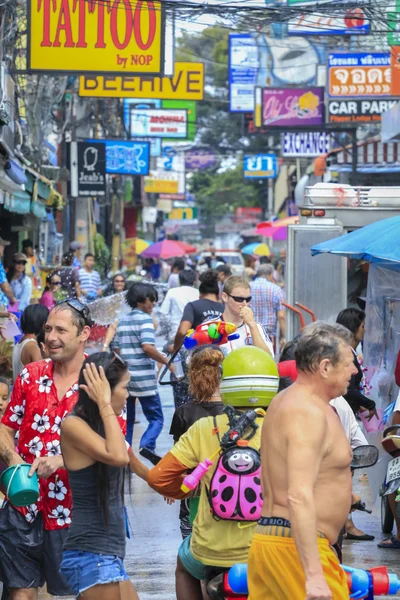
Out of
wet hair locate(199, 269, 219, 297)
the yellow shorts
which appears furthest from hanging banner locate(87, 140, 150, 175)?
the yellow shorts


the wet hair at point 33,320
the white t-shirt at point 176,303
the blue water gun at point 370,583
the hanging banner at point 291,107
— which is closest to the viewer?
the blue water gun at point 370,583

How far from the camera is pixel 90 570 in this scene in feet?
15.3

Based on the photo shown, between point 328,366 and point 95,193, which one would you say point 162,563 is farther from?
point 95,193

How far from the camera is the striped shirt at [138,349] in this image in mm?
11139

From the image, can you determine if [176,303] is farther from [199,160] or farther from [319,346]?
[199,160]

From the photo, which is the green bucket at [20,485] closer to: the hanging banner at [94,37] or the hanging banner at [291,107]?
the hanging banner at [94,37]

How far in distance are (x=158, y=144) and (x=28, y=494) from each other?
4118cm

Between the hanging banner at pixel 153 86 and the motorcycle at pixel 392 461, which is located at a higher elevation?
the hanging banner at pixel 153 86

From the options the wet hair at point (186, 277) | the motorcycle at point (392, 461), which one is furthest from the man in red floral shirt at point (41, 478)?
the wet hair at point (186, 277)

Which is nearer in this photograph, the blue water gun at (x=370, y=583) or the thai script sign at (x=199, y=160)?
the blue water gun at (x=370, y=583)

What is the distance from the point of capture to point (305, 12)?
13.7 meters

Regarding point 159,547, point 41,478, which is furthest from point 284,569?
point 159,547

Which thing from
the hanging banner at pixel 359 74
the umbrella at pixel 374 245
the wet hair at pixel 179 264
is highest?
the hanging banner at pixel 359 74

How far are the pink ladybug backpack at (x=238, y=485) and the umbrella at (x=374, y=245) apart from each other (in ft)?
13.1
